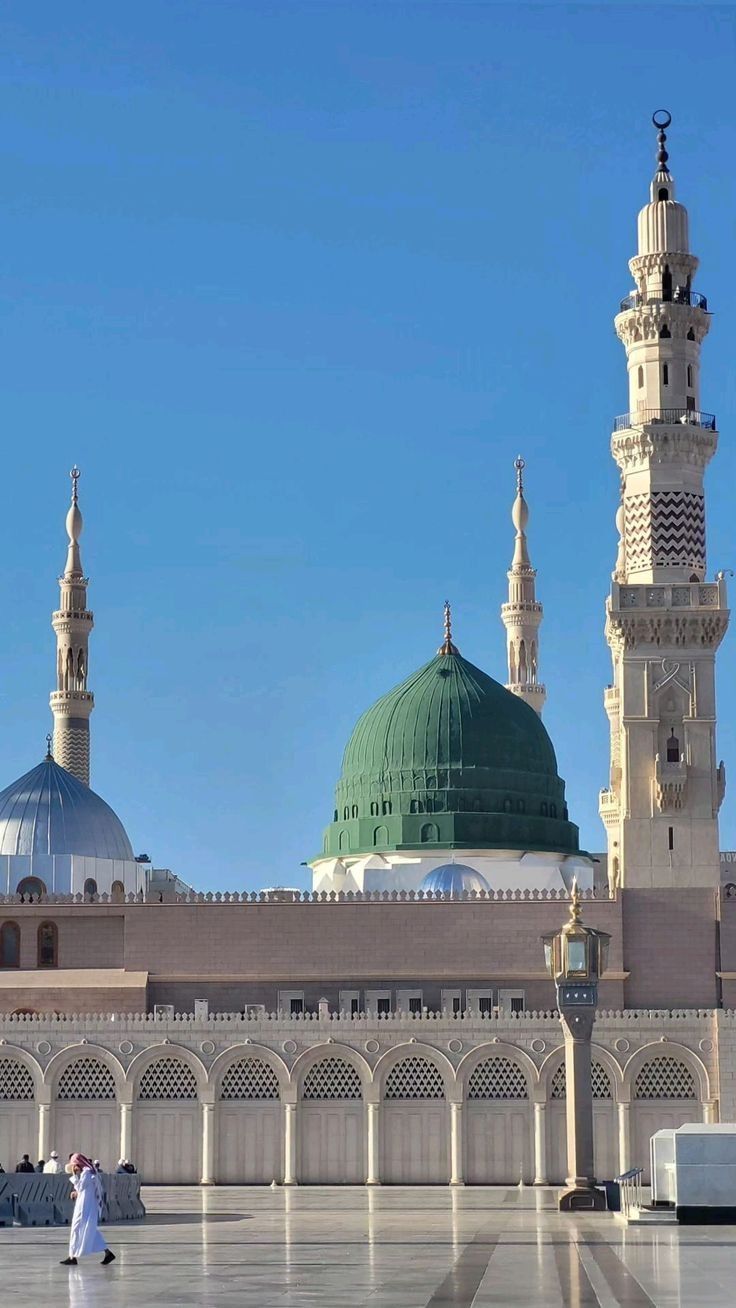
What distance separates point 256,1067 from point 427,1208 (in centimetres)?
938

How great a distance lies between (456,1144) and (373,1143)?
1.43m

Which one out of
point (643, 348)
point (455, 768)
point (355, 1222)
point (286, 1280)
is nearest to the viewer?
point (286, 1280)

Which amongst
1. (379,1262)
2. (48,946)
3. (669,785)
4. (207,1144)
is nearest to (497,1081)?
(207,1144)

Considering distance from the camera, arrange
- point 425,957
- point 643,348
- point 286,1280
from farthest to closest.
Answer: point 643,348 < point 425,957 < point 286,1280

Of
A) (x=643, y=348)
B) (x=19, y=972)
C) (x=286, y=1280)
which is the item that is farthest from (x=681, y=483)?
(x=286, y=1280)

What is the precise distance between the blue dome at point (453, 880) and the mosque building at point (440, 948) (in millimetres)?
74

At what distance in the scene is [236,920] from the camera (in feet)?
133

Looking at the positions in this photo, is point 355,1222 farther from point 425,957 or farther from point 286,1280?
point 425,957

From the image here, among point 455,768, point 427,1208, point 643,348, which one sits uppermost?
point 643,348

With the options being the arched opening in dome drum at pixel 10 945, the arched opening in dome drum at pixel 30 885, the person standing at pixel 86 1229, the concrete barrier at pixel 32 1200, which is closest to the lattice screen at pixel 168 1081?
the arched opening in dome drum at pixel 10 945

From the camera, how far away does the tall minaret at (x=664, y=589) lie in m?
40.9

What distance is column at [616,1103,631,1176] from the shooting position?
1435 inches

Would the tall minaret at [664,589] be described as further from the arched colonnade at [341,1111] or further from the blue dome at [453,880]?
the arched colonnade at [341,1111]

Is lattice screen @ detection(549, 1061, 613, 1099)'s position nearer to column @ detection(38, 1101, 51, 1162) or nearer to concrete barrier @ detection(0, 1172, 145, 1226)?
column @ detection(38, 1101, 51, 1162)
